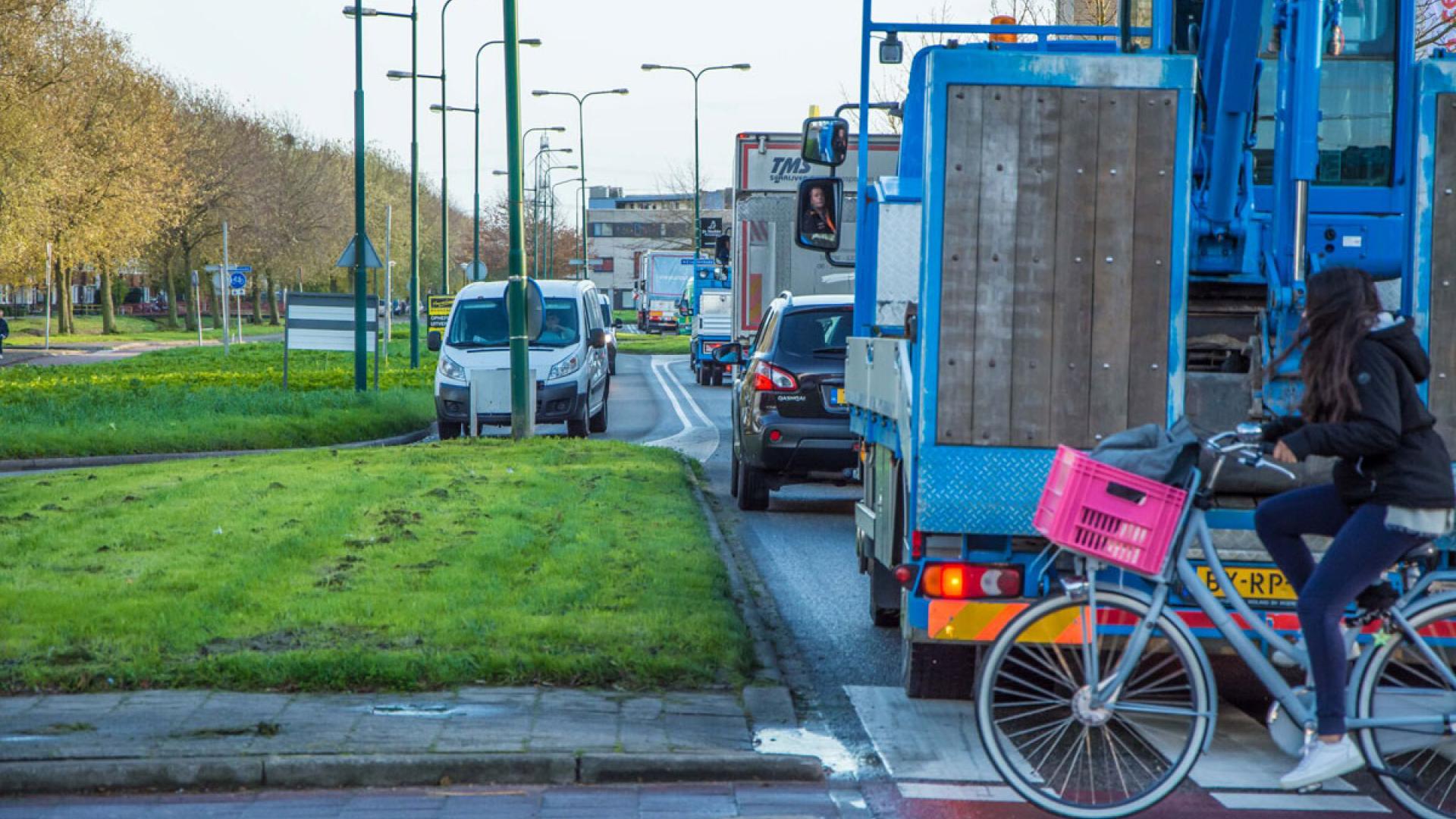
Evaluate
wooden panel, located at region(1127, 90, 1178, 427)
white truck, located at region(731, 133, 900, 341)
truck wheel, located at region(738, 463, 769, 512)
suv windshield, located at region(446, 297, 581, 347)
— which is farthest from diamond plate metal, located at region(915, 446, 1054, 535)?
suv windshield, located at region(446, 297, 581, 347)

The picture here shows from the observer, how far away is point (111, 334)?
70.9 metres

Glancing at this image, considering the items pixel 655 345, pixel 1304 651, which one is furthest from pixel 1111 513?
pixel 655 345

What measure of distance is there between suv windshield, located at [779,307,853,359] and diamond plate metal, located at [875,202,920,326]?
4566 mm

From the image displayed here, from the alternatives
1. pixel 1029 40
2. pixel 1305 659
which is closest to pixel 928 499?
pixel 1305 659

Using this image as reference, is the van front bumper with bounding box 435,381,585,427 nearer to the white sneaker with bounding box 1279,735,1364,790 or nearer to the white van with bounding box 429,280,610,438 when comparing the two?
the white van with bounding box 429,280,610,438

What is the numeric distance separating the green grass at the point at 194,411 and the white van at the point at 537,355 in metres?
1.66

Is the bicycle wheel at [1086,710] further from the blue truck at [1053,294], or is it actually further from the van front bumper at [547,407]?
the van front bumper at [547,407]

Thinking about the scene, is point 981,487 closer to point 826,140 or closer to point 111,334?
point 826,140

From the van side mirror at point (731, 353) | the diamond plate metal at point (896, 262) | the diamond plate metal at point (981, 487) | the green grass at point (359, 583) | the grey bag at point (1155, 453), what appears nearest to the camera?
the grey bag at point (1155, 453)

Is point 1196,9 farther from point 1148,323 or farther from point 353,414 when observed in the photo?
point 353,414

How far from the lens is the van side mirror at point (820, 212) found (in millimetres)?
11289

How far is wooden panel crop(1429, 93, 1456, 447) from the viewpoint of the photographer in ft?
19.9

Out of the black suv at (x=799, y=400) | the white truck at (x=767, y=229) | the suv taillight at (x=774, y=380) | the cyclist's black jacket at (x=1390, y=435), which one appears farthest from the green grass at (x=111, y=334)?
the cyclist's black jacket at (x=1390, y=435)

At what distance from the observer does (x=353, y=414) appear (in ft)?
78.4
